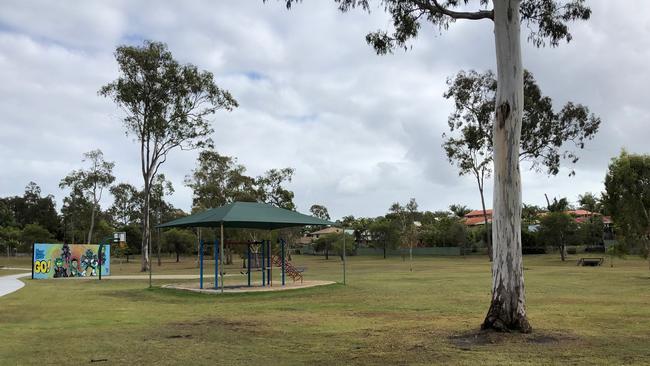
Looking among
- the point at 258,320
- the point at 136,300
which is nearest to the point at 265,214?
the point at 136,300

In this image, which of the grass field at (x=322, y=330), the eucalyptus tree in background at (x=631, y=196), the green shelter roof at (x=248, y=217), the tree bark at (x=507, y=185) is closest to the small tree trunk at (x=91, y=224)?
the green shelter roof at (x=248, y=217)

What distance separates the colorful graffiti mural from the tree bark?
1041 inches

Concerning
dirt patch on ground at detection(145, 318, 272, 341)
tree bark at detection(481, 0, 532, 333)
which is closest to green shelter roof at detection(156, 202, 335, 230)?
dirt patch on ground at detection(145, 318, 272, 341)

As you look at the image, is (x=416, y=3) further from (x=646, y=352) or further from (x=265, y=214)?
(x=265, y=214)

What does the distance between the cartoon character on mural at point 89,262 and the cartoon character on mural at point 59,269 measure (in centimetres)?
141

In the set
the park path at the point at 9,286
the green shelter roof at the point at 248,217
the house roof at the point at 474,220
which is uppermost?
the house roof at the point at 474,220

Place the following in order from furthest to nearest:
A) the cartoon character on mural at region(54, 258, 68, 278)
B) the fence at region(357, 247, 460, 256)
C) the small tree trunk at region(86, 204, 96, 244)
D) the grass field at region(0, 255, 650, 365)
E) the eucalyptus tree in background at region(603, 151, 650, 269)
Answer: the fence at region(357, 247, 460, 256) → the small tree trunk at region(86, 204, 96, 244) → the cartoon character on mural at region(54, 258, 68, 278) → the eucalyptus tree in background at region(603, 151, 650, 269) → the grass field at region(0, 255, 650, 365)

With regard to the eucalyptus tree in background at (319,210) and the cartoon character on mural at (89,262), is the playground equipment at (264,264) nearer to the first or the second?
the cartoon character on mural at (89,262)

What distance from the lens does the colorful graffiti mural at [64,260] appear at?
1272 inches

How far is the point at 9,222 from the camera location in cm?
8125

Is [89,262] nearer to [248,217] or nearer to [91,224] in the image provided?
[248,217]

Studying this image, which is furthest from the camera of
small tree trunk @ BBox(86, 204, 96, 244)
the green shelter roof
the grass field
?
small tree trunk @ BBox(86, 204, 96, 244)

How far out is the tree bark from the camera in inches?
357

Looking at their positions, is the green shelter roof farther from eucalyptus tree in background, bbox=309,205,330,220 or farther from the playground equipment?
eucalyptus tree in background, bbox=309,205,330,220
